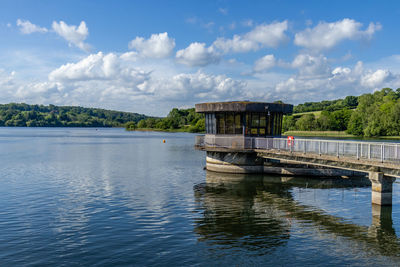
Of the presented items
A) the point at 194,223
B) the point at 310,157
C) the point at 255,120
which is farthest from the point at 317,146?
the point at 194,223

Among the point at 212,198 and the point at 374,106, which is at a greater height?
the point at 374,106

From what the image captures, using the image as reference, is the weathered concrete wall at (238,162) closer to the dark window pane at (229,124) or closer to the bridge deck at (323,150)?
the bridge deck at (323,150)

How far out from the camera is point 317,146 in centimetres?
3005

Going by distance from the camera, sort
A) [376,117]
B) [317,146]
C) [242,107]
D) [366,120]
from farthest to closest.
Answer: [366,120] < [376,117] < [242,107] < [317,146]

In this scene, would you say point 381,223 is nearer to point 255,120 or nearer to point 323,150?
point 323,150

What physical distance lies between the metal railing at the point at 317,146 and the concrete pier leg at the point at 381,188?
3.66ft

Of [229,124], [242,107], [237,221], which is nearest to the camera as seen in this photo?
[237,221]

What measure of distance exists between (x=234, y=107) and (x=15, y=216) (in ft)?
72.8

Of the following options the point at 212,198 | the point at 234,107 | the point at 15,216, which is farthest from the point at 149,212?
the point at 234,107

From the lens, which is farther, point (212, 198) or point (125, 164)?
point (125, 164)

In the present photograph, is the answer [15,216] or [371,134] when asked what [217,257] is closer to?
[15,216]

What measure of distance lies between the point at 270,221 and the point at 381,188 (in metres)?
7.94

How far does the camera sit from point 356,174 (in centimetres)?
3494

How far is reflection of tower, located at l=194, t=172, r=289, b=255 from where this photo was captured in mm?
16703
